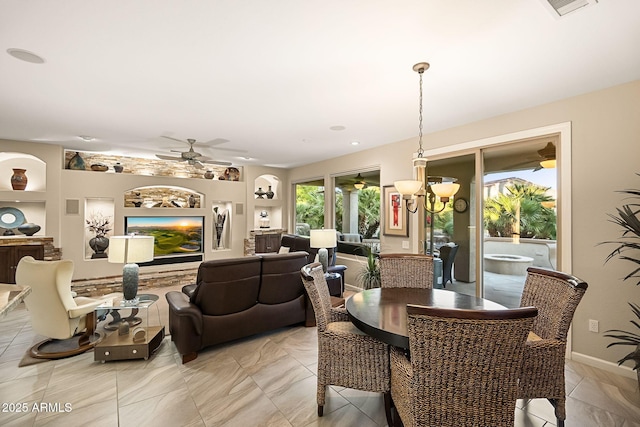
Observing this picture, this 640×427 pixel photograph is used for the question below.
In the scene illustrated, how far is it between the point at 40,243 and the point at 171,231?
6.96 feet

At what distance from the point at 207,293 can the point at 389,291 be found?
71.9 inches

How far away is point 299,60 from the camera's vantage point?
2365mm

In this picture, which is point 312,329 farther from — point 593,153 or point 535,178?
point 593,153

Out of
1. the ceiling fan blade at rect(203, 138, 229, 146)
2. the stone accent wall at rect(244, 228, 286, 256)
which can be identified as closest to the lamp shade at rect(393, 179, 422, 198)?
the ceiling fan blade at rect(203, 138, 229, 146)

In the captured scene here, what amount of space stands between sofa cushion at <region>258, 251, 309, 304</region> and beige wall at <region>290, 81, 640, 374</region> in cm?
299

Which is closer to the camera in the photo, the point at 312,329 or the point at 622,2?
the point at 622,2

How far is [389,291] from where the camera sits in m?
2.72

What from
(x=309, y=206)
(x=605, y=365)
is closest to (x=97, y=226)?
(x=309, y=206)

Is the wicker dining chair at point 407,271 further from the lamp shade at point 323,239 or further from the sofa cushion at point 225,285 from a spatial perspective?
the sofa cushion at point 225,285

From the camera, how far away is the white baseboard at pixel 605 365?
2.70 metres

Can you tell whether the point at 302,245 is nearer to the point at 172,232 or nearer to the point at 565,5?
the point at 172,232

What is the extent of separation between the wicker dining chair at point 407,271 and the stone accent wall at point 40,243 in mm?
5773

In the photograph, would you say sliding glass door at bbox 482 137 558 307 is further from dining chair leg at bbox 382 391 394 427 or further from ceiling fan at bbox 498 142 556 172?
dining chair leg at bbox 382 391 394 427

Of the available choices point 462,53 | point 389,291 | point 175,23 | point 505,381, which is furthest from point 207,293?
point 462,53
